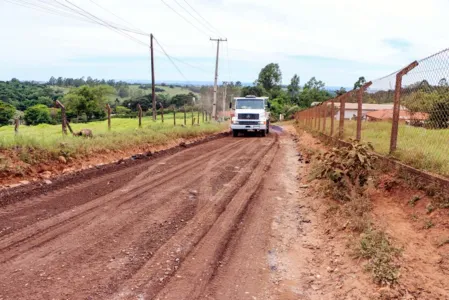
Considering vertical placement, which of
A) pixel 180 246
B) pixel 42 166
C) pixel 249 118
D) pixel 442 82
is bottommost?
pixel 180 246

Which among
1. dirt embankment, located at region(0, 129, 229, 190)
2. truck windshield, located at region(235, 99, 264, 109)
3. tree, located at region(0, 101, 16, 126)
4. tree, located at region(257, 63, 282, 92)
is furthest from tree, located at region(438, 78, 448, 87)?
tree, located at region(257, 63, 282, 92)

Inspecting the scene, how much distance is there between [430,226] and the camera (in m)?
4.71

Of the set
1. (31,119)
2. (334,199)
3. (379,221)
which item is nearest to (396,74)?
(334,199)

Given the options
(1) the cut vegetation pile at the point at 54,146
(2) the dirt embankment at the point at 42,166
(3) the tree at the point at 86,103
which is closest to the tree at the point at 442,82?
(2) the dirt embankment at the point at 42,166

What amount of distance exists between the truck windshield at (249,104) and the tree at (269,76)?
323 ft

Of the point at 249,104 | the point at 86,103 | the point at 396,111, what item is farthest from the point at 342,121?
the point at 86,103

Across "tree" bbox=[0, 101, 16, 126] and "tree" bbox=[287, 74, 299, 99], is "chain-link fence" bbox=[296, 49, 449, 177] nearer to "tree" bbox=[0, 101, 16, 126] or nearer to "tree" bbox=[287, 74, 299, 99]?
"tree" bbox=[0, 101, 16, 126]

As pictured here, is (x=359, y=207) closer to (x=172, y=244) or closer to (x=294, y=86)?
(x=172, y=244)

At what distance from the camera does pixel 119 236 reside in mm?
5199

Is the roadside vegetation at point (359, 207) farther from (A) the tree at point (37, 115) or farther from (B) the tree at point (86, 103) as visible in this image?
(B) the tree at point (86, 103)

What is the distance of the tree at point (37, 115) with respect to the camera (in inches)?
1582

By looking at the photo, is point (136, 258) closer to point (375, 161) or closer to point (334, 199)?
point (334, 199)

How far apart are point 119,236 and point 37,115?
40.8 meters

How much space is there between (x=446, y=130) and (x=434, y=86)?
2.49 feet
